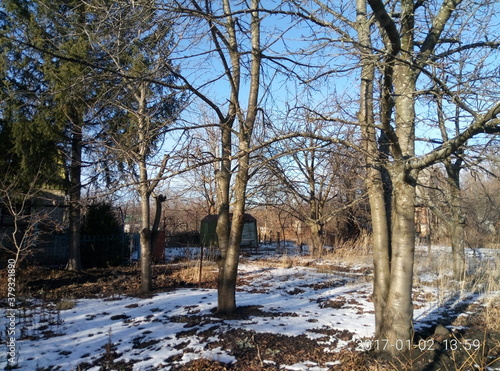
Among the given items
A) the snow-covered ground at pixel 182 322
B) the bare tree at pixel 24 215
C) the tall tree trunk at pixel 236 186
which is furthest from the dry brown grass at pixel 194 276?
the tall tree trunk at pixel 236 186

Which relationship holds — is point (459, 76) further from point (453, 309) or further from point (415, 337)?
point (453, 309)

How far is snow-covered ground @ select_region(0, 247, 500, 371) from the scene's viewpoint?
15.4 ft

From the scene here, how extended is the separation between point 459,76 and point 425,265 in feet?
30.8

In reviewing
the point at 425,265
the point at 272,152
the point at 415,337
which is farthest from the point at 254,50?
the point at 425,265

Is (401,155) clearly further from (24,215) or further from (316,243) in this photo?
(316,243)

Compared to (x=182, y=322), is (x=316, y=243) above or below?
above

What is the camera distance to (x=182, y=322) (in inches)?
236

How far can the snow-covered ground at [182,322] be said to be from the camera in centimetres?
470

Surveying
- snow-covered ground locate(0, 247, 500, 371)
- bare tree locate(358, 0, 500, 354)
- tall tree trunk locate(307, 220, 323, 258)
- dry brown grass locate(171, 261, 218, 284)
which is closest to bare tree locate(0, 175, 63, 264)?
snow-covered ground locate(0, 247, 500, 371)

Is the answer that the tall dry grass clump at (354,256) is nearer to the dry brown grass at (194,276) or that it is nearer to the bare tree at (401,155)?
the dry brown grass at (194,276)

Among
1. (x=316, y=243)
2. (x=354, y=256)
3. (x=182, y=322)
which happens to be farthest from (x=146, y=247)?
(x=316, y=243)

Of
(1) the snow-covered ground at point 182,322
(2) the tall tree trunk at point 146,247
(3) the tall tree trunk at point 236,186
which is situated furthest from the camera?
(2) the tall tree trunk at point 146,247

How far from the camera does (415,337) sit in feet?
16.3

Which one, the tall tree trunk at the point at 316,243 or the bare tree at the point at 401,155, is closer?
the bare tree at the point at 401,155
